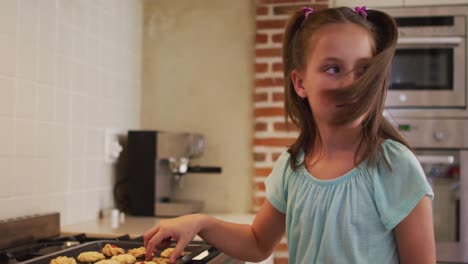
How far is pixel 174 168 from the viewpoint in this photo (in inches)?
102

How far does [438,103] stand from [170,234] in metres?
1.83

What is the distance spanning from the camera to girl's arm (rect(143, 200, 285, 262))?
4.02 ft

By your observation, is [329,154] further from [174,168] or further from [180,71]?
[180,71]

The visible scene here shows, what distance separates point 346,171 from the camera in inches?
46.4

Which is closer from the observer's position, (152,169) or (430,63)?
(152,169)

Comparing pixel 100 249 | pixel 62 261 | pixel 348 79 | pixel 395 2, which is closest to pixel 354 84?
pixel 348 79

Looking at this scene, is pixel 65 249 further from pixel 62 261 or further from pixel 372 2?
pixel 372 2

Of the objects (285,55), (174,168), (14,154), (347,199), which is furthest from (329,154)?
(174,168)

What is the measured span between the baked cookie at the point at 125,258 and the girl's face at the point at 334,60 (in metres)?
0.58

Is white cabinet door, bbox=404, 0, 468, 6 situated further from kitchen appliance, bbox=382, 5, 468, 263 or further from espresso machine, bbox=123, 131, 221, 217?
espresso machine, bbox=123, 131, 221, 217

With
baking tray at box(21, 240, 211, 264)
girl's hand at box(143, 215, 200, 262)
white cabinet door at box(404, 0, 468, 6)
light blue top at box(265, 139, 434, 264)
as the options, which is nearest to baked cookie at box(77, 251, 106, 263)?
baking tray at box(21, 240, 211, 264)

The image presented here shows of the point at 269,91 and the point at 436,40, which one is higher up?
the point at 436,40

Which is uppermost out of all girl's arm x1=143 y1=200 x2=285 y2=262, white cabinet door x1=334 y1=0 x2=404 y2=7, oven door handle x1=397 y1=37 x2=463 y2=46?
white cabinet door x1=334 y1=0 x2=404 y2=7

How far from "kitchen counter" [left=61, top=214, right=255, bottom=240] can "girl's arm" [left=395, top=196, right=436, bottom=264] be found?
3.03 feet
